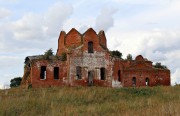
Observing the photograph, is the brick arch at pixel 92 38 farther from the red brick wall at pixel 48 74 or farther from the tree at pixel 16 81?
the tree at pixel 16 81

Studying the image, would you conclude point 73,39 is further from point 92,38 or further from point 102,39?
point 102,39

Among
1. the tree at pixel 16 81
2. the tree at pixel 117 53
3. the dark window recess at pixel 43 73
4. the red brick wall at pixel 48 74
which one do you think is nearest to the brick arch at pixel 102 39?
the tree at pixel 117 53

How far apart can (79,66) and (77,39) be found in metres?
3.74

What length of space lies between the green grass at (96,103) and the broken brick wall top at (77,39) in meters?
11.8

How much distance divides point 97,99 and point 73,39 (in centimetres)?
1753

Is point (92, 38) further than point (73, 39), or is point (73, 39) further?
point (73, 39)

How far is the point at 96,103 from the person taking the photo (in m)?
24.1

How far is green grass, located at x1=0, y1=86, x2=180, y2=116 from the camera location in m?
16.5

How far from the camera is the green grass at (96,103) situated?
16.5 metres

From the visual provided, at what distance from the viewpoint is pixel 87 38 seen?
41750mm

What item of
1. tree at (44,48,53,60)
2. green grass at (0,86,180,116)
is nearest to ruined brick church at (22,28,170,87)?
tree at (44,48,53,60)

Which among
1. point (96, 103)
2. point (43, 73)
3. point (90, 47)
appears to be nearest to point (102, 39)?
point (90, 47)

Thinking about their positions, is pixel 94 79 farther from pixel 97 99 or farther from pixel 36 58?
pixel 97 99

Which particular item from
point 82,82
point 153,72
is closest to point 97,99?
point 82,82
